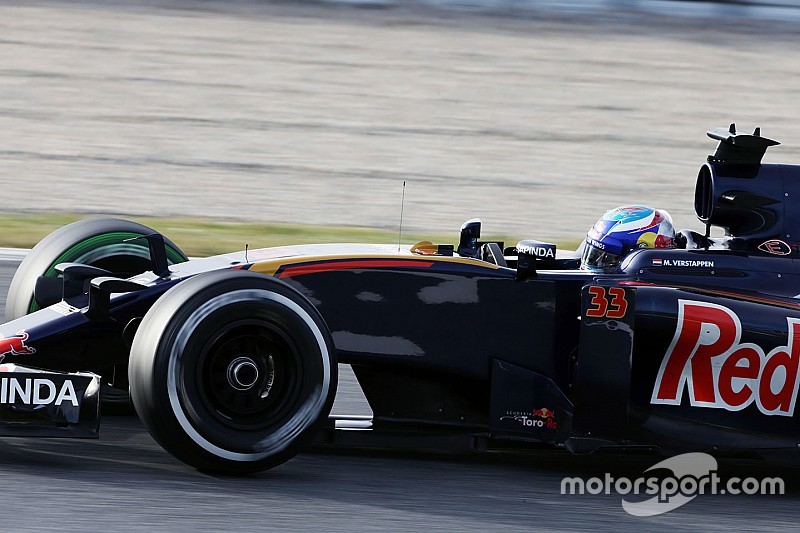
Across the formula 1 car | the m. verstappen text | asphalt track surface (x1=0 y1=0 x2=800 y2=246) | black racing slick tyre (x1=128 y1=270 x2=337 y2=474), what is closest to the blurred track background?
asphalt track surface (x1=0 y1=0 x2=800 y2=246)

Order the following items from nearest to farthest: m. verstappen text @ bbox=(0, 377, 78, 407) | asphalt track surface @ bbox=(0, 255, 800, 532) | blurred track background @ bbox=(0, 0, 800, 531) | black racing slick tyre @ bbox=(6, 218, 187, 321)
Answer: asphalt track surface @ bbox=(0, 255, 800, 532) → m. verstappen text @ bbox=(0, 377, 78, 407) → black racing slick tyre @ bbox=(6, 218, 187, 321) → blurred track background @ bbox=(0, 0, 800, 531)

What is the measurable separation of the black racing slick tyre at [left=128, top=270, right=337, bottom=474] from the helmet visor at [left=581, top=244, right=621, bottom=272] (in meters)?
1.64

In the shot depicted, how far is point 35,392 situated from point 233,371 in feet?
2.39

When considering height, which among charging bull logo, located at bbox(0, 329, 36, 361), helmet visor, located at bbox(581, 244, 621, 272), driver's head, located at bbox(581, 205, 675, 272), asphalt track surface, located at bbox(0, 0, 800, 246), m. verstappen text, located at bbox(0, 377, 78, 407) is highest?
asphalt track surface, located at bbox(0, 0, 800, 246)

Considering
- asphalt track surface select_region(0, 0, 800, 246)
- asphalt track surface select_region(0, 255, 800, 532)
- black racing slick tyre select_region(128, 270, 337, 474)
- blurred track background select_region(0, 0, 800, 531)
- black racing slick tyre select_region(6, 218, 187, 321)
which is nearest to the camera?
asphalt track surface select_region(0, 255, 800, 532)

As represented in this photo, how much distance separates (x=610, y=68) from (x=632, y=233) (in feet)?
44.4

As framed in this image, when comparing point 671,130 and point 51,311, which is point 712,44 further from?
point 51,311

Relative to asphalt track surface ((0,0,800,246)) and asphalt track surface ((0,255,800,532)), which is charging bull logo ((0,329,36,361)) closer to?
asphalt track surface ((0,255,800,532))

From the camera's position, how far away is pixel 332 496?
14.0 ft

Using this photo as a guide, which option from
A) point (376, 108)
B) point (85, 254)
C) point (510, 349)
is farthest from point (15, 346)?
point (376, 108)

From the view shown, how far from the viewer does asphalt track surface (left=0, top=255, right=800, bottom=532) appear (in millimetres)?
3982

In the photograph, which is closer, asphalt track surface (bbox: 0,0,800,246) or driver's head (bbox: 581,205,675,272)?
driver's head (bbox: 581,205,675,272)

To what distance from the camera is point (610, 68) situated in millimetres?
18438

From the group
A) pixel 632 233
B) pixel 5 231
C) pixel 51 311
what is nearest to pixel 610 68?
pixel 5 231
